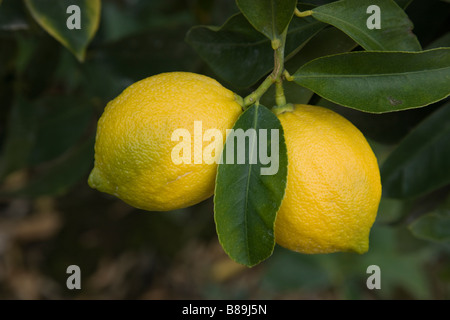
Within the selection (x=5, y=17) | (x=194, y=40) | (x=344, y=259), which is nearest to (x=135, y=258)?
(x=344, y=259)

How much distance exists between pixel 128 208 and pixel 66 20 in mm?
937

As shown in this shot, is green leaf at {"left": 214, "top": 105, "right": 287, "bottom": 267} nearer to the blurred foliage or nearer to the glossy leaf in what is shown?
the blurred foliage

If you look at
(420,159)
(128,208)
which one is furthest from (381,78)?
(128,208)

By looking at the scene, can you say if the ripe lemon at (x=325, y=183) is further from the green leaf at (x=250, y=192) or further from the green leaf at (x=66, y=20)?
the green leaf at (x=66, y=20)

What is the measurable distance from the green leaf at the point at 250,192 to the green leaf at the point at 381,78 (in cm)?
7

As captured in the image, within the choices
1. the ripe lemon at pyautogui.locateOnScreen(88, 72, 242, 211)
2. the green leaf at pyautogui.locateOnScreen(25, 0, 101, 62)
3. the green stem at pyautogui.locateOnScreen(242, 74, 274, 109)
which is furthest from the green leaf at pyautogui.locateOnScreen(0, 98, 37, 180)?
the green stem at pyautogui.locateOnScreen(242, 74, 274, 109)

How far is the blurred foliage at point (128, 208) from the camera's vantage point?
0.91m

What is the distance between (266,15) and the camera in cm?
54

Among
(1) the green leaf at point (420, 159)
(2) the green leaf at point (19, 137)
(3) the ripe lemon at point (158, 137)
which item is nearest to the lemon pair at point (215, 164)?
(3) the ripe lemon at point (158, 137)

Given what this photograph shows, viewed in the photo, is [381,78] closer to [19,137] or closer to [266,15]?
[266,15]

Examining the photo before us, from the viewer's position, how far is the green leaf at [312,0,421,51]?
0.55 meters

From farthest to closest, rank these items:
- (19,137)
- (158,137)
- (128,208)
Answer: (128,208) → (19,137) → (158,137)
